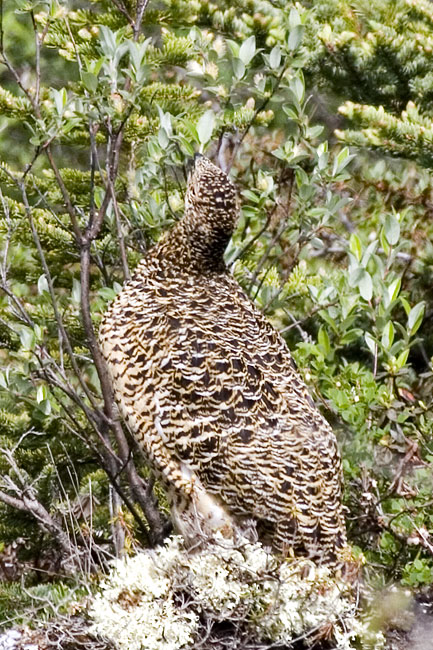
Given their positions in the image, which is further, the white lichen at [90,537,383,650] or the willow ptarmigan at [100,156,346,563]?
the willow ptarmigan at [100,156,346,563]

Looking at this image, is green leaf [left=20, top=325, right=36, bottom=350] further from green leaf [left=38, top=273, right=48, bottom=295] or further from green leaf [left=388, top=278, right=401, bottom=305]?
green leaf [left=388, top=278, right=401, bottom=305]

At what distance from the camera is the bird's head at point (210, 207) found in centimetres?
374

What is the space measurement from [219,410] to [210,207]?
747mm

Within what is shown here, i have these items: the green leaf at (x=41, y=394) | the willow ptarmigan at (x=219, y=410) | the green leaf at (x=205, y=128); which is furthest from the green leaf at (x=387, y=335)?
the green leaf at (x=41, y=394)

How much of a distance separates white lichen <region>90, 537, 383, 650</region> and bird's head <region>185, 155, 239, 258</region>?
1.14 m

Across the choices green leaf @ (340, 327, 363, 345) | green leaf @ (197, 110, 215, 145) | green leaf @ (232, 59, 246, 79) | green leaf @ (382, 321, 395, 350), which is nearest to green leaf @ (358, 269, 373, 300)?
green leaf @ (382, 321, 395, 350)

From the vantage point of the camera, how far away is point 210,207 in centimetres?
376

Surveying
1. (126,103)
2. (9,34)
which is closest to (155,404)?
(126,103)

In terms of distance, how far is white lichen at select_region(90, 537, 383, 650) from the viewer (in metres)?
3.17

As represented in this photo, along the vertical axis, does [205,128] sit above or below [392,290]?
above

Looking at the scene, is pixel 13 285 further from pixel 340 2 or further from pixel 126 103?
pixel 340 2

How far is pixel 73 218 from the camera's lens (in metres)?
3.97

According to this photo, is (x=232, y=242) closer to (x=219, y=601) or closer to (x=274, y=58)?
(x=274, y=58)

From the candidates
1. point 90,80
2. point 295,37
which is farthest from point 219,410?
point 295,37
